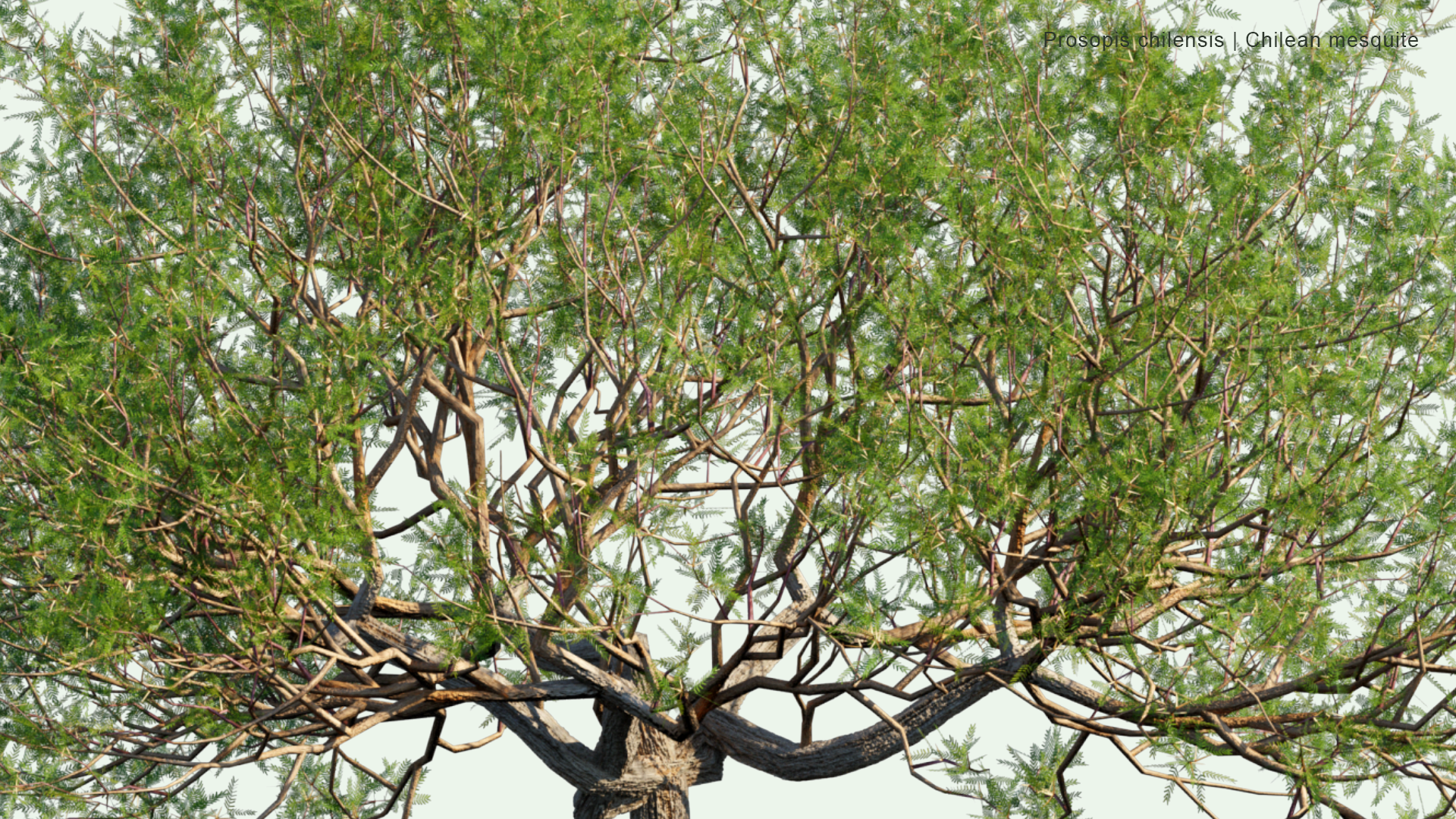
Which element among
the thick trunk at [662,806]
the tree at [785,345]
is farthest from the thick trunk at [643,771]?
the tree at [785,345]

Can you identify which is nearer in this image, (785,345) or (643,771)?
(785,345)

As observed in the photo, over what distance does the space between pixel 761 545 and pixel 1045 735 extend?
194 cm

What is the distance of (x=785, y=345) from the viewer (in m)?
7.38

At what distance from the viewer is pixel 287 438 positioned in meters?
6.76

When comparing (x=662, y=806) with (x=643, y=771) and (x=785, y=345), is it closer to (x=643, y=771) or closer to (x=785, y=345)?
(x=643, y=771)

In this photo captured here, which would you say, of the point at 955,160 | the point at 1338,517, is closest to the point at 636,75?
the point at 955,160

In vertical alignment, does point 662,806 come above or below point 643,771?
below

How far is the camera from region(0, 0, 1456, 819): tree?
671 centimetres

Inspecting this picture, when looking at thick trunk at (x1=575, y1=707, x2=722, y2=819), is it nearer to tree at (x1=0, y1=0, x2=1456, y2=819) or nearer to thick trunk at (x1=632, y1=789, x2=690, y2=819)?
thick trunk at (x1=632, y1=789, x2=690, y2=819)

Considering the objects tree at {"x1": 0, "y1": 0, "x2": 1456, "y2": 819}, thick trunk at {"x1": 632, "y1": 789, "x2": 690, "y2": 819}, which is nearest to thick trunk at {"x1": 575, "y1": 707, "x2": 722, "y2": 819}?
thick trunk at {"x1": 632, "y1": 789, "x2": 690, "y2": 819}

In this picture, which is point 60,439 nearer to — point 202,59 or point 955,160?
point 202,59

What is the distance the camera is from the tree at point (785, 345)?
6715 mm

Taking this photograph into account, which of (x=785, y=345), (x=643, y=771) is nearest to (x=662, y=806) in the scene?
(x=643, y=771)

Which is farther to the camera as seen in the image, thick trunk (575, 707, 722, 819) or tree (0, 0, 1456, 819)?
thick trunk (575, 707, 722, 819)
